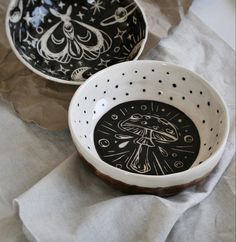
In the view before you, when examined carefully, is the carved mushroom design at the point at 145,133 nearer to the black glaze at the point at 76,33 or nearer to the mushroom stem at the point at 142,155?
the mushroom stem at the point at 142,155

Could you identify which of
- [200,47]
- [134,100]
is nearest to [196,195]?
[134,100]

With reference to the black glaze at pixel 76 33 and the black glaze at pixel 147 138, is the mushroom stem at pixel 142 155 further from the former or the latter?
the black glaze at pixel 76 33

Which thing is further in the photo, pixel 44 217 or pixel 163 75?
pixel 163 75

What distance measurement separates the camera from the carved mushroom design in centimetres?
55

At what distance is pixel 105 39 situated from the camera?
27.4 inches

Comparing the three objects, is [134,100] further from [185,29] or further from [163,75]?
[185,29]

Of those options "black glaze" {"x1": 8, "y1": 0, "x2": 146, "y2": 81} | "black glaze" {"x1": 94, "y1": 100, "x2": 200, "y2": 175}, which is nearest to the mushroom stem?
"black glaze" {"x1": 94, "y1": 100, "x2": 200, "y2": 175}

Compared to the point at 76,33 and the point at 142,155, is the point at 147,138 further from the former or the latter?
the point at 76,33

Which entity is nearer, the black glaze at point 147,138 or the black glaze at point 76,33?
the black glaze at point 147,138

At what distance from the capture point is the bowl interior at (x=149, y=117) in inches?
21.6

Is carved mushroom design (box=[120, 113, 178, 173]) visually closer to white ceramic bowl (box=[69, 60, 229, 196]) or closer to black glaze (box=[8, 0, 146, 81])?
white ceramic bowl (box=[69, 60, 229, 196])

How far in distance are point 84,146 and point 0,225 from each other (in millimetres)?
119

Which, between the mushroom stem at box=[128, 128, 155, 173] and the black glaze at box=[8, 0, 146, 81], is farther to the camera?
the black glaze at box=[8, 0, 146, 81]

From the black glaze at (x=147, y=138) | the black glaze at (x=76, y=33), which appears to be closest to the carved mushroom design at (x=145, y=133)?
the black glaze at (x=147, y=138)
